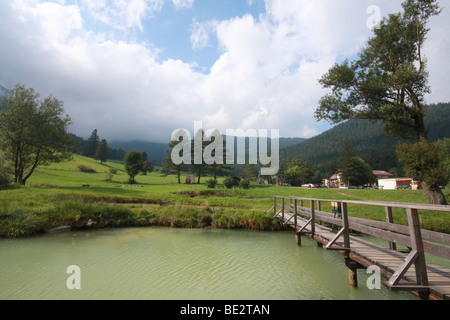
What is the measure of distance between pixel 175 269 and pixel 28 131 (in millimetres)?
35015

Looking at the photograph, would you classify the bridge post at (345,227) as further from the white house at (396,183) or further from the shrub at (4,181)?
the white house at (396,183)

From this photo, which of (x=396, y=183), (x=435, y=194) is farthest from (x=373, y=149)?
(x=435, y=194)

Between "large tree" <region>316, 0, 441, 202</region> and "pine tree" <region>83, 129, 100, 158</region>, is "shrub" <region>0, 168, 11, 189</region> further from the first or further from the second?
"pine tree" <region>83, 129, 100, 158</region>

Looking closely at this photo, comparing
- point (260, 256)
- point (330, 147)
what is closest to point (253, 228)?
point (260, 256)

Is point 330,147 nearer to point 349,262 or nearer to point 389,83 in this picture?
point 389,83

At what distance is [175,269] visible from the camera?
7992 millimetres

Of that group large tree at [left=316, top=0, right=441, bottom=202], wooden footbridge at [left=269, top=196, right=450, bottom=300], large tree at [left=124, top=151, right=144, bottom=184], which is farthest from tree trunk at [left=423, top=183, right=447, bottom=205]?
large tree at [left=124, top=151, right=144, bottom=184]

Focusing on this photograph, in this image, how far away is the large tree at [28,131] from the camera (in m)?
31.7

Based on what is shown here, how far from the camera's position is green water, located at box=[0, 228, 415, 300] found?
20.4ft

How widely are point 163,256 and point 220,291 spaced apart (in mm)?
3935

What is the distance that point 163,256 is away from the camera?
9.51 m

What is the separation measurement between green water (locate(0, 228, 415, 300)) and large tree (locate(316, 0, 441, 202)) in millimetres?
12182

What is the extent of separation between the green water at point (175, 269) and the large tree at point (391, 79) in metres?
12.2

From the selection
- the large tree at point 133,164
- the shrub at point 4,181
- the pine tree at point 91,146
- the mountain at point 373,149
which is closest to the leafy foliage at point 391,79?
the shrub at point 4,181
